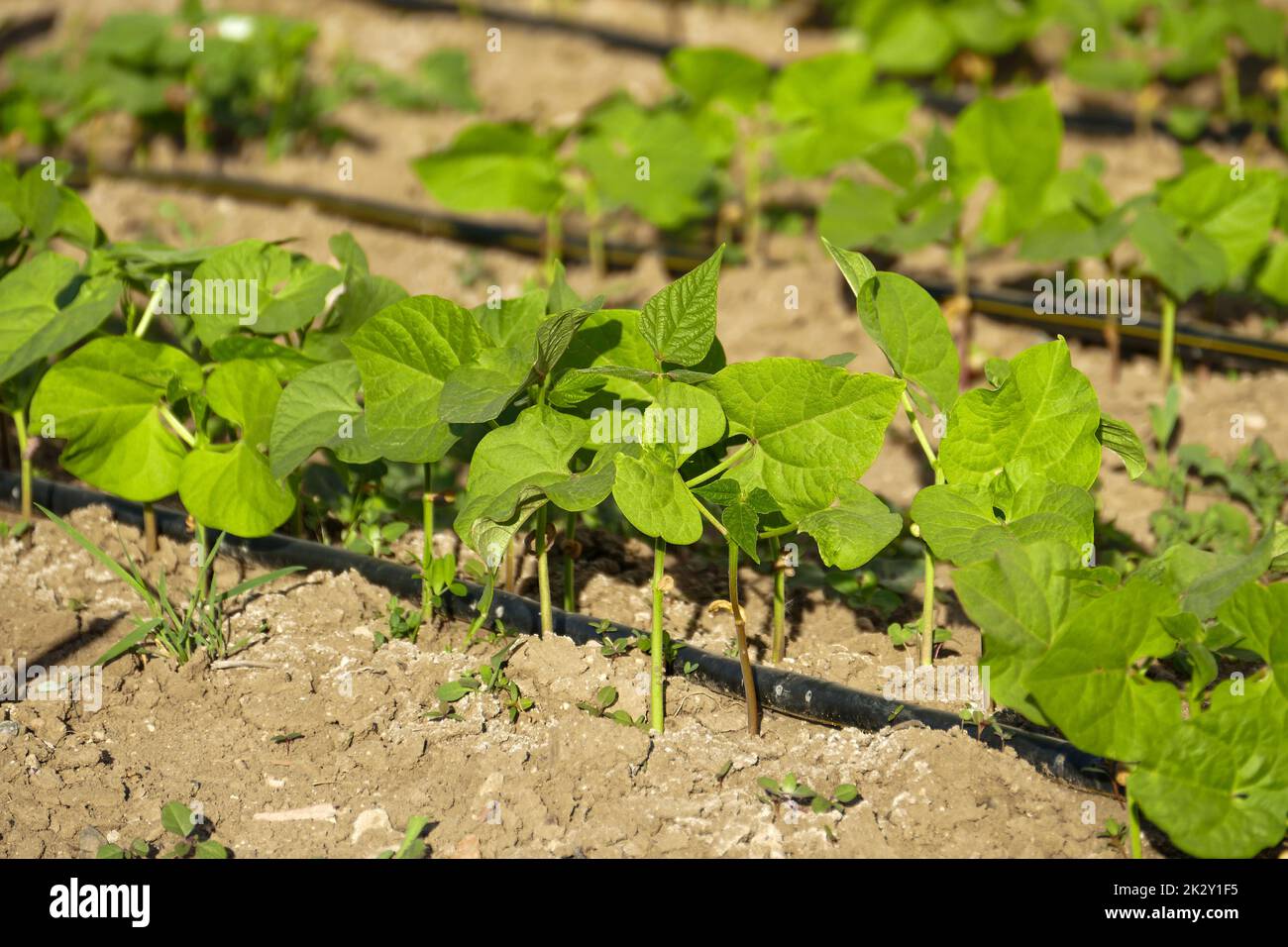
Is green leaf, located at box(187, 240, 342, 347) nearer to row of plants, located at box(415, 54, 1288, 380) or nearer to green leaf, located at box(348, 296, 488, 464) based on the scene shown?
green leaf, located at box(348, 296, 488, 464)

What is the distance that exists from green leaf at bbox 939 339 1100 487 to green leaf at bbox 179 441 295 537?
105 centimetres

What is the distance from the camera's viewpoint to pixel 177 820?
5.94 feet

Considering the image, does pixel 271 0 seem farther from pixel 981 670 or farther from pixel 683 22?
pixel 981 670

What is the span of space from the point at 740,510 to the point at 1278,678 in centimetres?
71

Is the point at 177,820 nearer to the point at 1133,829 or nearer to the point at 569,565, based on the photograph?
the point at 569,565

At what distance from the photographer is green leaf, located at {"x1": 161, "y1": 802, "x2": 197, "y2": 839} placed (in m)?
1.80

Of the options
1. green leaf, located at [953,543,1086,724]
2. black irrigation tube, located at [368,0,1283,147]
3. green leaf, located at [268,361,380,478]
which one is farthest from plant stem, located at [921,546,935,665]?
black irrigation tube, located at [368,0,1283,147]

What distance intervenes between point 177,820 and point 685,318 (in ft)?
3.15

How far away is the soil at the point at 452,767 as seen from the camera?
71.0 inches

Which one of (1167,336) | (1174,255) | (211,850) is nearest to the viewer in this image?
(211,850)

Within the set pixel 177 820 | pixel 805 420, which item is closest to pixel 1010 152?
pixel 805 420

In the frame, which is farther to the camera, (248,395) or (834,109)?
(834,109)

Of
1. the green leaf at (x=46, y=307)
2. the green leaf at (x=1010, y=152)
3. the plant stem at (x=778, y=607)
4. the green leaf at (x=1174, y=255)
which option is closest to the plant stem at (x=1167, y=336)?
the green leaf at (x=1174, y=255)

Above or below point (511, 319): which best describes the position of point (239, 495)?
below
